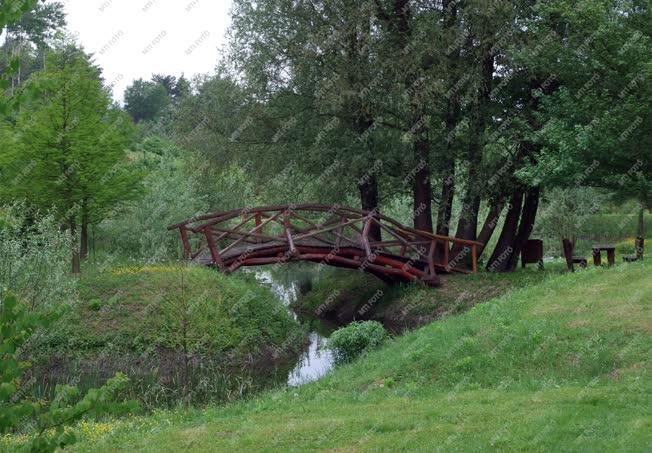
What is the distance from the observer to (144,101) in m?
91.2

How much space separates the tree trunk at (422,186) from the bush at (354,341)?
1067 cm

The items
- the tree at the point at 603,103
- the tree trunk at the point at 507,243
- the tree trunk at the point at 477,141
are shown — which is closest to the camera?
the tree at the point at 603,103

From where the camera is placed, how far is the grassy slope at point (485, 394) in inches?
340

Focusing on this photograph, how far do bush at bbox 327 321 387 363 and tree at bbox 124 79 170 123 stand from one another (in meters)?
76.8

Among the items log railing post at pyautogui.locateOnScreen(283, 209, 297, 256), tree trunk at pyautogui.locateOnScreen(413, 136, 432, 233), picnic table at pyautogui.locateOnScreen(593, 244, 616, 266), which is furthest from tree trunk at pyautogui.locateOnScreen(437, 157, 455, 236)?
log railing post at pyautogui.locateOnScreen(283, 209, 297, 256)

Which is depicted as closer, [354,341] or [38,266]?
[38,266]

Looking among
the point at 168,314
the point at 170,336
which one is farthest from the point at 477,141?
the point at 170,336

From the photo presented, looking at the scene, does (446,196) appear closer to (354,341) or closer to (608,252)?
(608,252)

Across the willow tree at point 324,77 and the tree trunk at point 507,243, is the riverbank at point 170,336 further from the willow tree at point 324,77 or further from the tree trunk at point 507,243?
the tree trunk at point 507,243

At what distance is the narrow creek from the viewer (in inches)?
701

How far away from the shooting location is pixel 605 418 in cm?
876

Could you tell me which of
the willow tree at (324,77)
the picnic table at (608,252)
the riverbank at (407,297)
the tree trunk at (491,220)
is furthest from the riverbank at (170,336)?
the picnic table at (608,252)

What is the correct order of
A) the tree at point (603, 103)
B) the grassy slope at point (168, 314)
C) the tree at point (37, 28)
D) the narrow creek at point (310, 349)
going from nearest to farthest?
1. the narrow creek at point (310, 349)
2. the tree at point (603, 103)
3. the grassy slope at point (168, 314)
4. the tree at point (37, 28)

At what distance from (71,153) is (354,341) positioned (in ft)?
36.7
